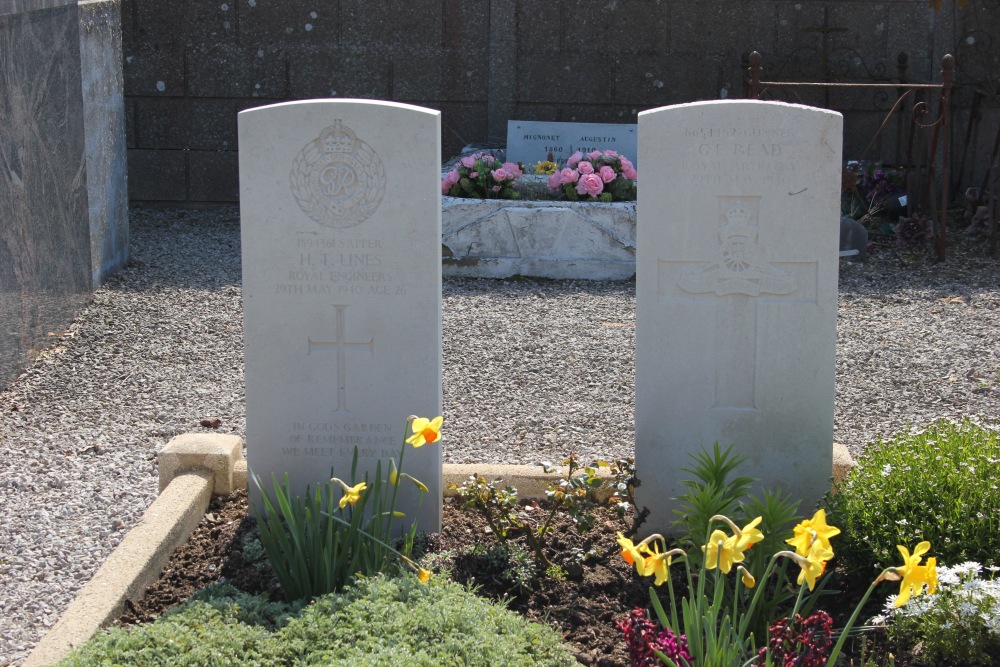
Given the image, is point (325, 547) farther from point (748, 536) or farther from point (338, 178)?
point (748, 536)

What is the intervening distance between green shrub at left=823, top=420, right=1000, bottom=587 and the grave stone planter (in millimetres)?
4289

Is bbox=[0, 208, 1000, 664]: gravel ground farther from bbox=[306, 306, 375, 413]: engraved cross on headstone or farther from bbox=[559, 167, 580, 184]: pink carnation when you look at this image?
bbox=[306, 306, 375, 413]: engraved cross on headstone

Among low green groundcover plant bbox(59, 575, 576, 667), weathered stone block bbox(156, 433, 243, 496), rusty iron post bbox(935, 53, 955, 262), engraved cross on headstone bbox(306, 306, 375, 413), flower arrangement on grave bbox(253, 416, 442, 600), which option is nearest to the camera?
low green groundcover plant bbox(59, 575, 576, 667)

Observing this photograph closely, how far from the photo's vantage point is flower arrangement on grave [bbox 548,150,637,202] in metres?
7.73

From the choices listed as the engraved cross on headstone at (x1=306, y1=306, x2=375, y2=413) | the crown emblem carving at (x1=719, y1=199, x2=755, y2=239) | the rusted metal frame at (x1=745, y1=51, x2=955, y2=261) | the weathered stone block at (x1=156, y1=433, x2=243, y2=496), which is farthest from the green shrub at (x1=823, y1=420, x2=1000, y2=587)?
the rusted metal frame at (x1=745, y1=51, x2=955, y2=261)

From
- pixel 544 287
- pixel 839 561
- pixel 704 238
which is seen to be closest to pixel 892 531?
pixel 839 561

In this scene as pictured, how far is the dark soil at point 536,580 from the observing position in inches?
120

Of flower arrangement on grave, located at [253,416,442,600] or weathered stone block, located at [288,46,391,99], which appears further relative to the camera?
weathered stone block, located at [288,46,391,99]

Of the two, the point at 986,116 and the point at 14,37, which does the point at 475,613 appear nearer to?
the point at 14,37

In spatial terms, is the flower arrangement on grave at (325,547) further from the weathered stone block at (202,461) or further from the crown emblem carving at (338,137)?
the crown emblem carving at (338,137)

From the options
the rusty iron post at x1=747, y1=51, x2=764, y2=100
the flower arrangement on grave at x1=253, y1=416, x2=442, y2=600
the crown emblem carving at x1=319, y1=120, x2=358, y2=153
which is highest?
the rusty iron post at x1=747, y1=51, x2=764, y2=100

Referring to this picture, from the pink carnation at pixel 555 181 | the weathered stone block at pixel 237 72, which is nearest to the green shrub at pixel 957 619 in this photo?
the pink carnation at pixel 555 181

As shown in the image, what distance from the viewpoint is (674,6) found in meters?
9.24

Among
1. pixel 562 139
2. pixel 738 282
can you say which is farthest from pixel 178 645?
pixel 562 139
